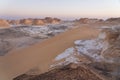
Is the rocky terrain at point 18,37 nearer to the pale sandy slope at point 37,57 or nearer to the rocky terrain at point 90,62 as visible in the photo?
the pale sandy slope at point 37,57

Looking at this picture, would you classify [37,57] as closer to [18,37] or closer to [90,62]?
[90,62]

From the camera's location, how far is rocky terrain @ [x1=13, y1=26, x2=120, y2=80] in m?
4.53

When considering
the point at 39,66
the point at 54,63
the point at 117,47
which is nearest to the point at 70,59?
the point at 54,63

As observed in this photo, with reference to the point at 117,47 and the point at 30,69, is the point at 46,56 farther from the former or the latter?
the point at 117,47

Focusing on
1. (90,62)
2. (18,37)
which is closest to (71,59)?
(90,62)

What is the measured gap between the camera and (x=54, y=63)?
5.68 metres

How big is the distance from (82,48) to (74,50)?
21 centimetres

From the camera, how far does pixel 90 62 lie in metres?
5.30

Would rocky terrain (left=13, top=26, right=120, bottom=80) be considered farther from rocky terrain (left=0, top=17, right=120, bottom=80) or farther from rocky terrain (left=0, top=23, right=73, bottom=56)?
rocky terrain (left=0, top=23, right=73, bottom=56)

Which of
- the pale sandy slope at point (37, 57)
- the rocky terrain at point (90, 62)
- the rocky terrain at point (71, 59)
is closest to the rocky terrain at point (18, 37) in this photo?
the pale sandy slope at point (37, 57)

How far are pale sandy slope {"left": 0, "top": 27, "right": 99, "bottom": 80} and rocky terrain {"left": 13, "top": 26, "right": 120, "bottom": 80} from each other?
0.36 m

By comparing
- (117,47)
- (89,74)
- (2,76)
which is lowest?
(2,76)

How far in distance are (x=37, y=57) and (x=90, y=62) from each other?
172 cm

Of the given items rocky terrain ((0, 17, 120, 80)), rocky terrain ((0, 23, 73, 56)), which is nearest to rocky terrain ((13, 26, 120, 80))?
rocky terrain ((0, 17, 120, 80))
